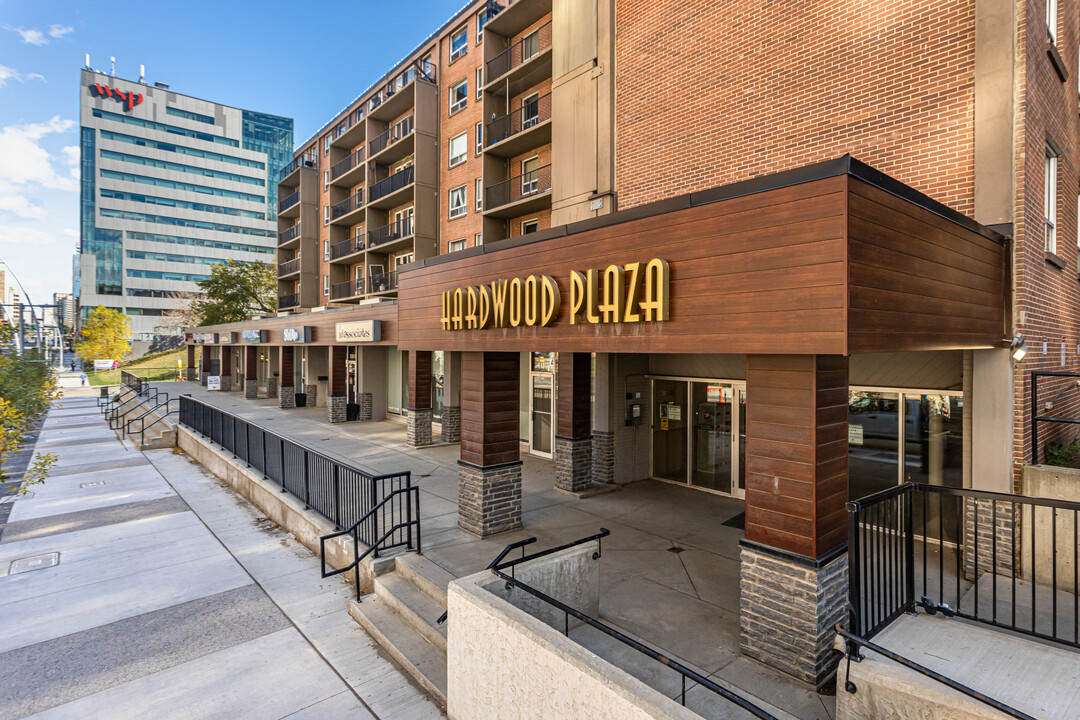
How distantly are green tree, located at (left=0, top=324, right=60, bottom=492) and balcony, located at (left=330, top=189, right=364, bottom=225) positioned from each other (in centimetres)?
2274

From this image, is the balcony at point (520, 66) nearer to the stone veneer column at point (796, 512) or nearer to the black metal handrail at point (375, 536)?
the black metal handrail at point (375, 536)

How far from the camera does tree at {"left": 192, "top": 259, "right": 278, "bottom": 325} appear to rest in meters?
48.5

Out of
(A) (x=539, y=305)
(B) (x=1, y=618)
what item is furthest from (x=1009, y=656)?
(B) (x=1, y=618)

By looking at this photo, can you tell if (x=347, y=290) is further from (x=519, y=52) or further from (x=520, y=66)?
(x=520, y=66)

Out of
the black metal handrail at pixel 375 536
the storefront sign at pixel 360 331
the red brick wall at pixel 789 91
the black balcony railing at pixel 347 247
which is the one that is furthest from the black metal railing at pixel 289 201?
the black metal handrail at pixel 375 536

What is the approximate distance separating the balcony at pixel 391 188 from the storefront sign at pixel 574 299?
16273 mm

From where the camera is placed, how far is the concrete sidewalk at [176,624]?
563 centimetres

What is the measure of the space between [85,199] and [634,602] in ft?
345

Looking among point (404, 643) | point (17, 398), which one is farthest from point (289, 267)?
point (404, 643)

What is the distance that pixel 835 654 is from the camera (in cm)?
516

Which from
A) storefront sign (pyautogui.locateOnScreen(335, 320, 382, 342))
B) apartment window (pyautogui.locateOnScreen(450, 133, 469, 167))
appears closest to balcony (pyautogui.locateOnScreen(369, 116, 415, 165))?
apartment window (pyautogui.locateOnScreen(450, 133, 469, 167))

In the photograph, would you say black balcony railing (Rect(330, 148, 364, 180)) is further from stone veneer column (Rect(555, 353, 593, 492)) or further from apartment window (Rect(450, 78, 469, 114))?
stone veneer column (Rect(555, 353, 593, 492))

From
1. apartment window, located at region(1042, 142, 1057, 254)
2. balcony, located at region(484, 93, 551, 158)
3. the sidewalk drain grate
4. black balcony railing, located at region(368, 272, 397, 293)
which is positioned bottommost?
the sidewalk drain grate

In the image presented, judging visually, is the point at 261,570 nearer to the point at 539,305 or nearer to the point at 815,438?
the point at 539,305
